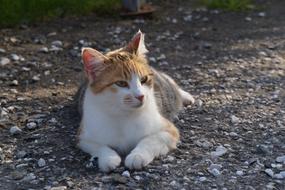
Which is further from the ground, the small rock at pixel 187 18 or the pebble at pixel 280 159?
the small rock at pixel 187 18

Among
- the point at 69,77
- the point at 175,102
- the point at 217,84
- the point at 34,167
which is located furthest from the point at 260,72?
the point at 34,167

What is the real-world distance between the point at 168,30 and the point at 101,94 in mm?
3452

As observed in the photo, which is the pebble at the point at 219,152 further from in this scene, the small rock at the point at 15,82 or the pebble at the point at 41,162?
the small rock at the point at 15,82

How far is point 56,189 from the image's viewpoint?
150 inches

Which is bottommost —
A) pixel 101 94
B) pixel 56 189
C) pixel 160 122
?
pixel 56 189

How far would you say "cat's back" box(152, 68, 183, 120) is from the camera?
466 centimetres

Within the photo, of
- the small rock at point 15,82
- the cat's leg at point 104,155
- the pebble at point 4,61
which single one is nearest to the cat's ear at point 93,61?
the cat's leg at point 104,155

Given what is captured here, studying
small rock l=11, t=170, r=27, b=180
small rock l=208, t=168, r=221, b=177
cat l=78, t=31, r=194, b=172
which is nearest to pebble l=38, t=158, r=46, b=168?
small rock l=11, t=170, r=27, b=180

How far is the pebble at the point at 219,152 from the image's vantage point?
4.29 m

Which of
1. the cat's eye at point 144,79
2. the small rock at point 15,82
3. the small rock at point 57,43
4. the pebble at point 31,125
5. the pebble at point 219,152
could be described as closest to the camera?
the cat's eye at point 144,79

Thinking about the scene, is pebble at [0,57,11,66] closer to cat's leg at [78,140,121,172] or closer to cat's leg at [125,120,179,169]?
cat's leg at [78,140,121,172]

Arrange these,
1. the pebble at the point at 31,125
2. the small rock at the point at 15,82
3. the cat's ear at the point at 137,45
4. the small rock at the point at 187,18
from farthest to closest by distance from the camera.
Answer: the small rock at the point at 187,18 < the small rock at the point at 15,82 < the pebble at the point at 31,125 < the cat's ear at the point at 137,45

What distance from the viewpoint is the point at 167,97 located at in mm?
4824

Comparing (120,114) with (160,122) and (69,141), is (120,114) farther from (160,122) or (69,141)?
(69,141)
